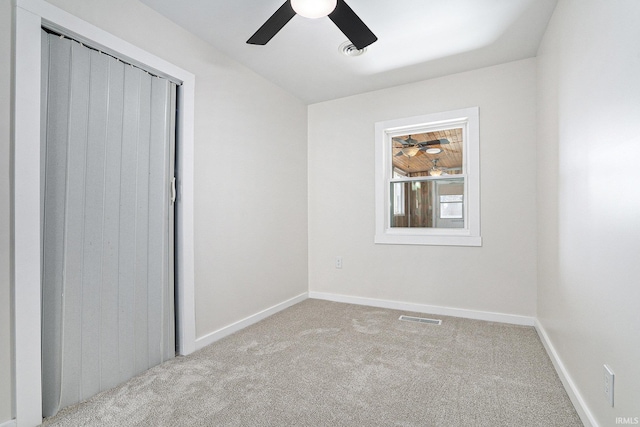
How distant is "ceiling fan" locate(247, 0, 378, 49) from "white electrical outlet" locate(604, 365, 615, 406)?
6.90 feet

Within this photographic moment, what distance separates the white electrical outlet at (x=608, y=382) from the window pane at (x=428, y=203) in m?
2.07

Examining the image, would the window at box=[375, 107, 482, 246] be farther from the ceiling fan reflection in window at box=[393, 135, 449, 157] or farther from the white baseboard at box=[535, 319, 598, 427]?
the white baseboard at box=[535, 319, 598, 427]

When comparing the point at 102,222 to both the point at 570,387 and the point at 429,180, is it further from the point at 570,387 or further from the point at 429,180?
the point at 429,180

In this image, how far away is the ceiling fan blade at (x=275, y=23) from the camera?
1834 millimetres

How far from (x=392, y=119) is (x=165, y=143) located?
2373 mm

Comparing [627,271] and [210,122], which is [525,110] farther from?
[210,122]

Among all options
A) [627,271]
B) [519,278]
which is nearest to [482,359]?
[519,278]

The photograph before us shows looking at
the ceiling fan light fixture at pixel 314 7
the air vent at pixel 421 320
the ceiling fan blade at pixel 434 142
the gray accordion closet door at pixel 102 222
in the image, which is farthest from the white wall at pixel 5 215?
the ceiling fan blade at pixel 434 142

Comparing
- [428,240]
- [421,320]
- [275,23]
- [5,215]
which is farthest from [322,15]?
[421,320]

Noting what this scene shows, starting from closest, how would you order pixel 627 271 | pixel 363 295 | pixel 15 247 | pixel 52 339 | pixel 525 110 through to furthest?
pixel 627 271 → pixel 15 247 → pixel 52 339 → pixel 525 110 → pixel 363 295

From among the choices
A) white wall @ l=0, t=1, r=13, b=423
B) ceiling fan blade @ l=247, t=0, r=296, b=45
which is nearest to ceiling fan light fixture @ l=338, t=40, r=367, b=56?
ceiling fan blade @ l=247, t=0, r=296, b=45

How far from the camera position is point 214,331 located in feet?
8.64

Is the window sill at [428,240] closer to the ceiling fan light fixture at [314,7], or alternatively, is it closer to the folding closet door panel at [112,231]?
the ceiling fan light fixture at [314,7]

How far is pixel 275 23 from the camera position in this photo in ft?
6.38
